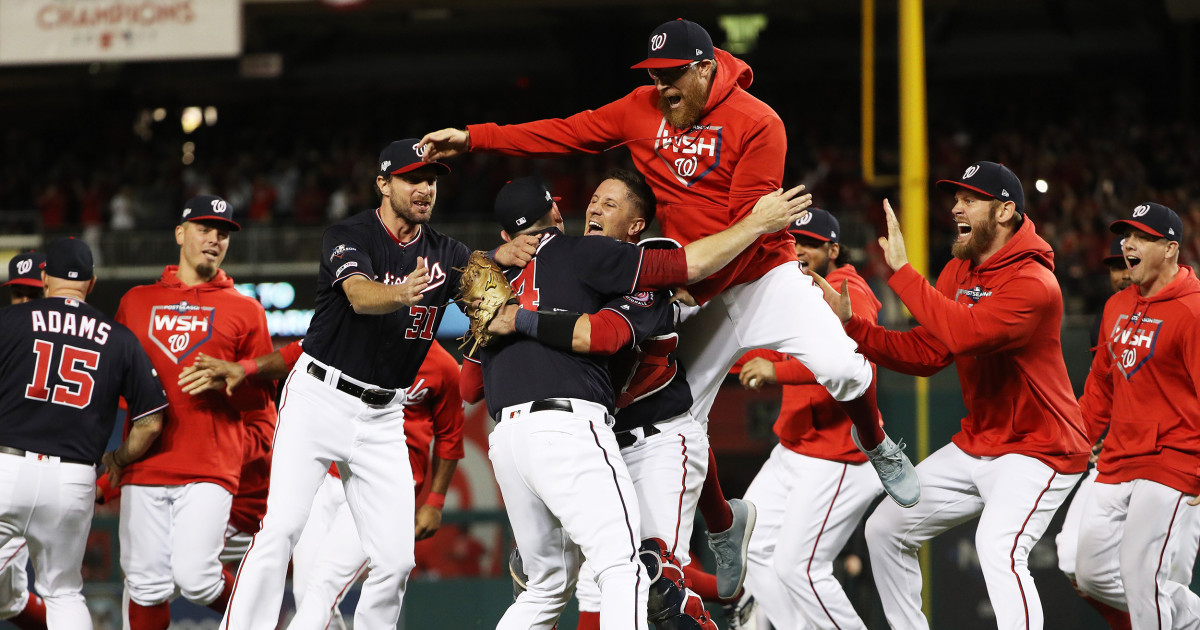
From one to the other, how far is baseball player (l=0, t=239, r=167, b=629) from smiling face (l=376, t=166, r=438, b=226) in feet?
5.07

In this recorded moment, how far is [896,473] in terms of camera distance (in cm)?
523

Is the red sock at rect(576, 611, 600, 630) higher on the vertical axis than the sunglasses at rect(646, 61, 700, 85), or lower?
lower

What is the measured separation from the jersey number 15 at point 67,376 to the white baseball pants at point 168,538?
563mm

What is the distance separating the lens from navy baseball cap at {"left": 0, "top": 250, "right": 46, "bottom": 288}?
652 centimetres

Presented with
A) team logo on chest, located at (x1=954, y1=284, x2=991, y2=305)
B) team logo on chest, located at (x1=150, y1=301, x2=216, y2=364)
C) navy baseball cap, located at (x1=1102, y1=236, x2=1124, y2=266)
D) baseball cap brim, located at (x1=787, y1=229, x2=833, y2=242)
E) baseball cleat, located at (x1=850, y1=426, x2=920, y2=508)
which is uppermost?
baseball cap brim, located at (x1=787, y1=229, x2=833, y2=242)

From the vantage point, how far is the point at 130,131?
19844mm

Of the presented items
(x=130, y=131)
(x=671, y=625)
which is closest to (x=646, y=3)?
(x=130, y=131)

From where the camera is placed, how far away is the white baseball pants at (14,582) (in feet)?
20.4

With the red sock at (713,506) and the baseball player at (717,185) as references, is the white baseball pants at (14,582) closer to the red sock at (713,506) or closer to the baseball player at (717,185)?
the baseball player at (717,185)

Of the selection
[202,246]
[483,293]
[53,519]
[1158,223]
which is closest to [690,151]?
[483,293]

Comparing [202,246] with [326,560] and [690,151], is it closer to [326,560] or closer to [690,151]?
[326,560]

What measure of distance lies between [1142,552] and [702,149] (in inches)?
108

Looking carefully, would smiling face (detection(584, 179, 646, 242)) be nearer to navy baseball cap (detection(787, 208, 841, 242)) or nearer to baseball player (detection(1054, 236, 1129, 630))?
navy baseball cap (detection(787, 208, 841, 242))

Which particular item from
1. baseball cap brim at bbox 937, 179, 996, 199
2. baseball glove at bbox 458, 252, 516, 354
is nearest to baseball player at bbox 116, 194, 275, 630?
baseball glove at bbox 458, 252, 516, 354
